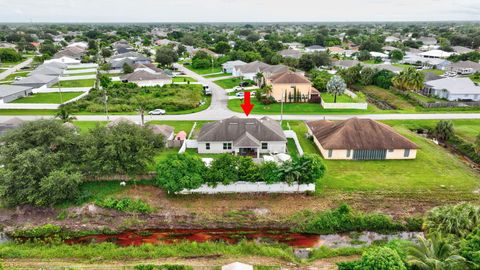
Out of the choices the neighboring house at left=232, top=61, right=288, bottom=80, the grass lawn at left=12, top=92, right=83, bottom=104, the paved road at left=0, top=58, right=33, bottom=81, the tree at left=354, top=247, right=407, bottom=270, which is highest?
the neighboring house at left=232, top=61, right=288, bottom=80

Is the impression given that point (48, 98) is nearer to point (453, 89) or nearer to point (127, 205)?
point (127, 205)

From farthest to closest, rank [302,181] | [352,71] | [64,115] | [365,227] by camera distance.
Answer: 1. [352,71]
2. [64,115]
3. [302,181]
4. [365,227]

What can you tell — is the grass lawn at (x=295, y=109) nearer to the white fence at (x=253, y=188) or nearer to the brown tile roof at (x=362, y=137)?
the brown tile roof at (x=362, y=137)

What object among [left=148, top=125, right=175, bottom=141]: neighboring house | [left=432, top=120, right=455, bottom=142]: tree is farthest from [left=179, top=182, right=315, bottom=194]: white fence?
[left=432, top=120, right=455, bottom=142]: tree

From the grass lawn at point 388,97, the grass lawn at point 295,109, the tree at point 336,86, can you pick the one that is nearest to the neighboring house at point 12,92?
the grass lawn at point 295,109

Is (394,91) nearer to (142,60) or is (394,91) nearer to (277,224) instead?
(277,224)

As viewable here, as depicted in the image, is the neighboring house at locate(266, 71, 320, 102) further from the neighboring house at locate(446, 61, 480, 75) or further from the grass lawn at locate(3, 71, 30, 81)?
the grass lawn at locate(3, 71, 30, 81)

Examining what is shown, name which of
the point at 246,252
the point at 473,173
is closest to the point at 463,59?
the point at 473,173

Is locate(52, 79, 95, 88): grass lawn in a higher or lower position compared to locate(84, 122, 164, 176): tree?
lower
